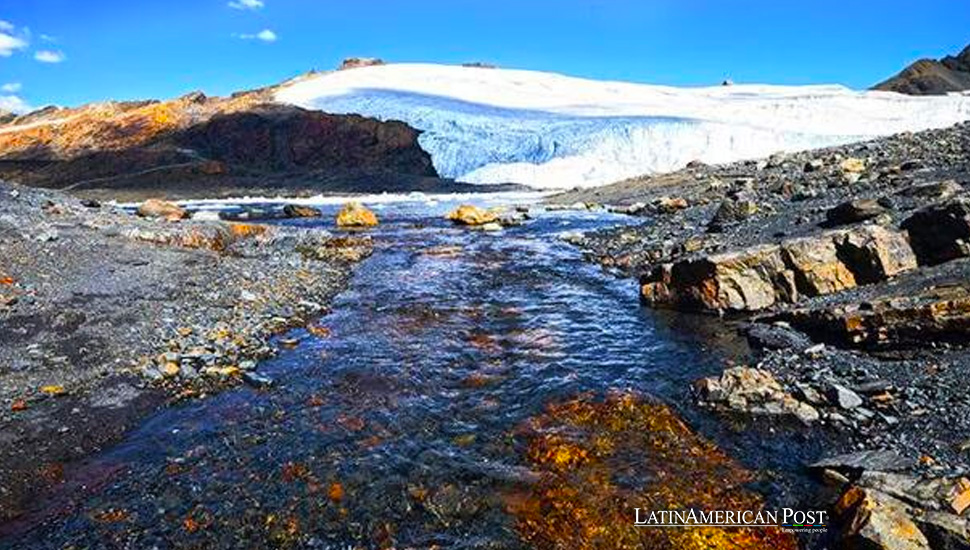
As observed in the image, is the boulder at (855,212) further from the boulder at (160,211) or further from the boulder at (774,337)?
the boulder at (160,211)

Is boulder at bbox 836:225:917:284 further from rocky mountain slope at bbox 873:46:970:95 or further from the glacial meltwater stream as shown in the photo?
rocky mountain slope at bbox 873:46:970:95

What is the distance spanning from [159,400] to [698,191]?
16.5 meters

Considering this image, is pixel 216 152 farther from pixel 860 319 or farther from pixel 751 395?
pixel 751 395

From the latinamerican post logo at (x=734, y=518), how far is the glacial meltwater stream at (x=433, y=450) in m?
0.11

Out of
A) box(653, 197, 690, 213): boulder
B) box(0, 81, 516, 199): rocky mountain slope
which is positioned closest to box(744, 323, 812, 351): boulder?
box(653, 197, 690, 213): boulder

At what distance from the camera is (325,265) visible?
12547 millimetres

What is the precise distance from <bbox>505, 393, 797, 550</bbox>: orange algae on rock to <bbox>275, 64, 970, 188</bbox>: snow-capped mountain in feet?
91.4

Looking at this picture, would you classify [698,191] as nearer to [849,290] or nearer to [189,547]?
[849,290]

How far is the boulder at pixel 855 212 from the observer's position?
9098 mm

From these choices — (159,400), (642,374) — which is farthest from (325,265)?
(642,374)

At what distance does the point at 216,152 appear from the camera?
149 ft

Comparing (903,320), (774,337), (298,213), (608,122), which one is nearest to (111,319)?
(774,337)

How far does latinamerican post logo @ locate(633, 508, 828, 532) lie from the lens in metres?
3.87

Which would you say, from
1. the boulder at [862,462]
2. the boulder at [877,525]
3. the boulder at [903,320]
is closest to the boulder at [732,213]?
the boulder at [903,320]
